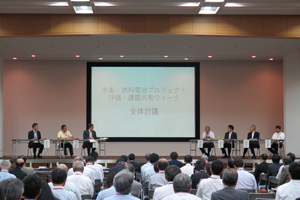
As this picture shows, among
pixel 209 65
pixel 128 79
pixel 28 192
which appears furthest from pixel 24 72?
pixel 28 192

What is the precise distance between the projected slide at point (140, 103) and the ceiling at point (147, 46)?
3.64 ft

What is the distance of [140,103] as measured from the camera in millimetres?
14055

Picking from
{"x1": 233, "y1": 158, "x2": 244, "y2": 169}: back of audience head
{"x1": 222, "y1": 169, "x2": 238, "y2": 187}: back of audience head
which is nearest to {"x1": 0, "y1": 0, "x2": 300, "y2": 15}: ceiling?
{"x1": 233, "y1": 158, "x2": 244, "y2": 169}: back of audience head

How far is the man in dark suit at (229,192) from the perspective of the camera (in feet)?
10.3

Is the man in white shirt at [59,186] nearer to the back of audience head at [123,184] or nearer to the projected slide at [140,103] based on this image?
the back of audience head at [123,184]

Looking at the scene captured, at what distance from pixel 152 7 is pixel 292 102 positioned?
602 centimetres

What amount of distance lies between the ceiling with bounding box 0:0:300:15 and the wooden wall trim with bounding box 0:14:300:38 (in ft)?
0.72

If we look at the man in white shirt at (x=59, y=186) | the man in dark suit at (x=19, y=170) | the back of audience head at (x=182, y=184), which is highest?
the back of audience head at (x=182, y=184)

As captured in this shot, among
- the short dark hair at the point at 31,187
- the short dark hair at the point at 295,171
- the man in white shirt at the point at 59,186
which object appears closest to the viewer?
the short dark hair at the point at 31,187

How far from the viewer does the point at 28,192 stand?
283 cm

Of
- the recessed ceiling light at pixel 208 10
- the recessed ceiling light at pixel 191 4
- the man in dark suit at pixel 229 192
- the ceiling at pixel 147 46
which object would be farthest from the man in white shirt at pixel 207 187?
the ceiling at pixel 147 46

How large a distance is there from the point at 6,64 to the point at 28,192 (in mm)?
12480

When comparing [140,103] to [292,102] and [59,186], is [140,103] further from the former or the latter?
[59,186]

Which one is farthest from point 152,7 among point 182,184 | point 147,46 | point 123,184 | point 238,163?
point 123,184
